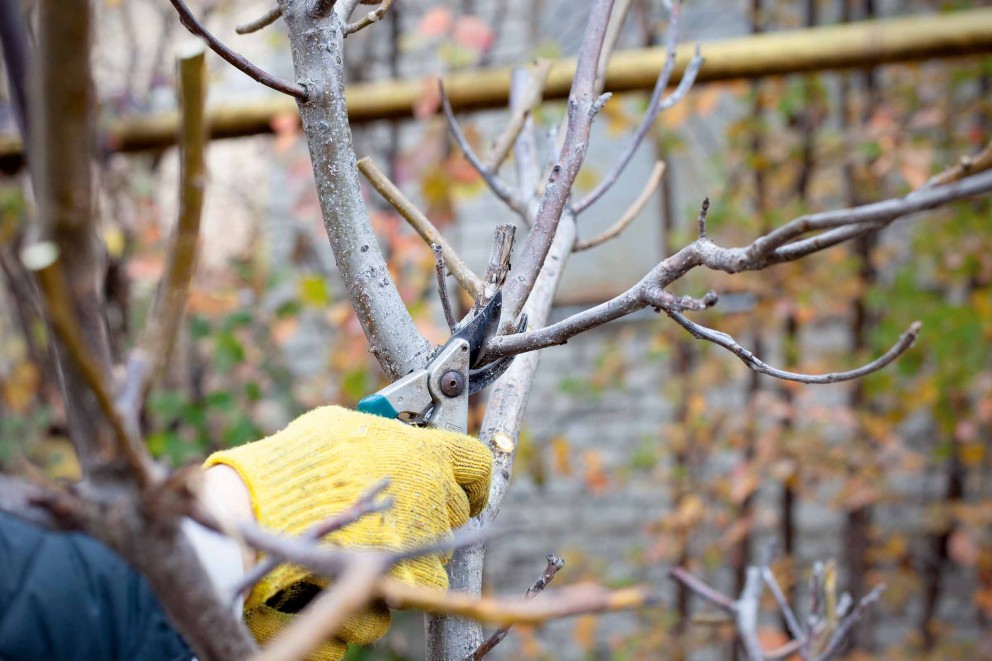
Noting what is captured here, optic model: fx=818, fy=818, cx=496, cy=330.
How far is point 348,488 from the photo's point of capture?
2.50ft

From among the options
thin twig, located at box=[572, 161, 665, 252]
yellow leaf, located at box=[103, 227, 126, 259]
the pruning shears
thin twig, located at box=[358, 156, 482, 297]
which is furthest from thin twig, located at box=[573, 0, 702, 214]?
yellow leaf, located at box=[103, 227, 126, 259]

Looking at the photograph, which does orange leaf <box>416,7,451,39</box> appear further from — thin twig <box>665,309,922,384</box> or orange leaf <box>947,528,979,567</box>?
orange leaf <box>947,528,979,567</box>

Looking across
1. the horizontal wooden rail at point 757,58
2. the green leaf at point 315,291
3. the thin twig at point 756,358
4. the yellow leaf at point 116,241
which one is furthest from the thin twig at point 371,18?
the yellow leaf at point 116,241

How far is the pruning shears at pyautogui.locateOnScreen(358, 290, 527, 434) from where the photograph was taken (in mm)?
898

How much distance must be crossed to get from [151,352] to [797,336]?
2900 millimetres

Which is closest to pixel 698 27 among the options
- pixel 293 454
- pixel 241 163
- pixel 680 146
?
pixel 680 146

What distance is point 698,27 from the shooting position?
3.44 m

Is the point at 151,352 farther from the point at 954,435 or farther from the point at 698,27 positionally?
the point at 698,27

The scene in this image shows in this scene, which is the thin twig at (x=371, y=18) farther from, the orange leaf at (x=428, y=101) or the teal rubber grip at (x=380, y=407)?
the orange leaf at (x=428, y=101)

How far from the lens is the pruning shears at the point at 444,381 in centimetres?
90

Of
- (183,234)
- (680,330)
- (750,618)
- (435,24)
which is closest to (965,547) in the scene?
(680,330)

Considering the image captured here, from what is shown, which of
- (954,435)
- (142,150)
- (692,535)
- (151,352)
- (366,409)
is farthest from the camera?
(692,535)

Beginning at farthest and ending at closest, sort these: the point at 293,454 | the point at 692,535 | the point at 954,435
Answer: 1. the point at 692,535
2. the point at 954,435
3. the point at 293,454

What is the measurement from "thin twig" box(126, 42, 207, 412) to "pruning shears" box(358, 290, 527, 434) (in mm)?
516
